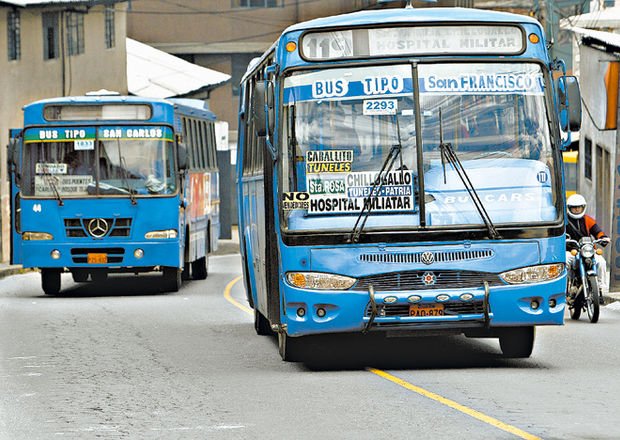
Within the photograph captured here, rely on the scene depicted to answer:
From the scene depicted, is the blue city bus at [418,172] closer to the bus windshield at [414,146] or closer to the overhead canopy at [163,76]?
the bus windshield at [414,146]

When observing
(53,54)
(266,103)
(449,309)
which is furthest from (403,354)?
(53,54)

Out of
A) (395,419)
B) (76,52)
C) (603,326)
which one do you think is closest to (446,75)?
(395,419)

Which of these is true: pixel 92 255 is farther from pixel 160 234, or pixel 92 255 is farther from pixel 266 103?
pixel 266 103

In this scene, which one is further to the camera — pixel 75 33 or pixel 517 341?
pixel 75 33

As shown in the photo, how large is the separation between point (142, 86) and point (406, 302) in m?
42.0

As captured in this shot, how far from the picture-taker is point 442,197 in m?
12.9

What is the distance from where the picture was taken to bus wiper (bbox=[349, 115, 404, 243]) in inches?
505

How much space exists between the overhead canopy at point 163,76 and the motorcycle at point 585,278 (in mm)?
33161

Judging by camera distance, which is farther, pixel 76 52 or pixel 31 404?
pixel 76 52

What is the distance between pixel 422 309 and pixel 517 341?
60.0 inches

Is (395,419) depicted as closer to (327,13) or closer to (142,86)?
(142,86)

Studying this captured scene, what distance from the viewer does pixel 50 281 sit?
26016 mm

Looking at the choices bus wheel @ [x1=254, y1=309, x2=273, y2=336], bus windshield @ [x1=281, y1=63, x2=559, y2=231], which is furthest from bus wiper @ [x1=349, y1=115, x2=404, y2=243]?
bus wheel @ [x1=254, y1=309, x2=273, y2=336]

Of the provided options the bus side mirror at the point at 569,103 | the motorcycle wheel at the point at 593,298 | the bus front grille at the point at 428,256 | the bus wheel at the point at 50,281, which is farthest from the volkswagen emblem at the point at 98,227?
the bus side mirror at the point at 569,103
